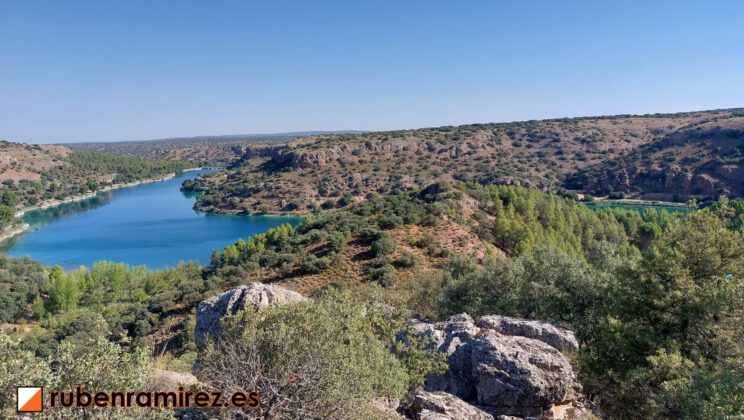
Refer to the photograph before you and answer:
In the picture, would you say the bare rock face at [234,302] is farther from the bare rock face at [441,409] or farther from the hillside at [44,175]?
the hillside at [44,175]

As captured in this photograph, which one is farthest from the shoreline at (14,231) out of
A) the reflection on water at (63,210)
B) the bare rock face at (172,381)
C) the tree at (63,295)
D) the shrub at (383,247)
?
the bare rock face at (172,381)

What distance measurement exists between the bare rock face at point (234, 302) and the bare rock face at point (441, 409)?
281 inches

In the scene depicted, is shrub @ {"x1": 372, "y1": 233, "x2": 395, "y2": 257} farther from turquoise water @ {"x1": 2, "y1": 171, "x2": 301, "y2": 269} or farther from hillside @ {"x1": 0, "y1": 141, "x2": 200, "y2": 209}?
hillside @ {"x1": 0, "y1": 141, "x2": 200, "y2": 209}

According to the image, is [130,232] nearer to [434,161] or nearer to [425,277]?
[434,161]

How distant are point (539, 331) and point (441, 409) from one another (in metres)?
6.38

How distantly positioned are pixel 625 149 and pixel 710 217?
153241 mm

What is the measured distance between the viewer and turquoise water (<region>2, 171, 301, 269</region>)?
270 ft

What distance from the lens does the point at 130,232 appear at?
103 metres

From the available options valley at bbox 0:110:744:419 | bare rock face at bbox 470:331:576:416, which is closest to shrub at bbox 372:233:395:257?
valley at bbox 0:110:744:419

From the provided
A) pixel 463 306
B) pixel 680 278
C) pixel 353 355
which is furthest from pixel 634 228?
pixel 353 355

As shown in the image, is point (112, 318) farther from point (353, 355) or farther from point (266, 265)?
point (353, 355)

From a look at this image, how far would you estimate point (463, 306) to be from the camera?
23.4 meters

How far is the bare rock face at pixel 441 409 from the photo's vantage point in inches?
463

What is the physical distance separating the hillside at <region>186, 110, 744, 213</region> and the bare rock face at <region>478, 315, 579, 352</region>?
10223 cm
